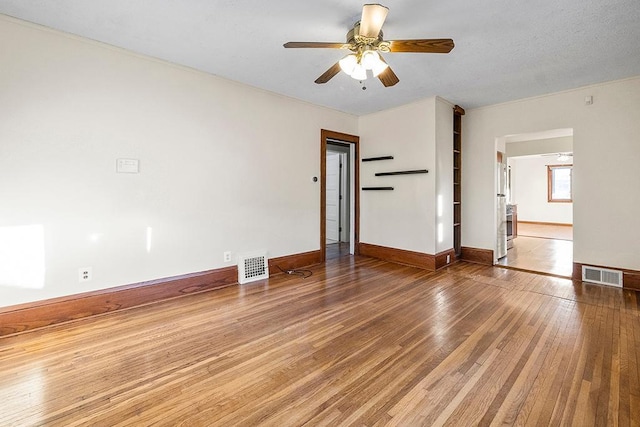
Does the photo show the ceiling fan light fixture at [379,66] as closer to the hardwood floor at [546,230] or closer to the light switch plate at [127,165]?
the light switch plate at [127,165]

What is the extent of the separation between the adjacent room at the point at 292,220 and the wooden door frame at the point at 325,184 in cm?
10

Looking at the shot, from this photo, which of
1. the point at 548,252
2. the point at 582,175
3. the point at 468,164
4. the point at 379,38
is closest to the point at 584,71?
the point at 582,175

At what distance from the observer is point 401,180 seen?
4.80 meters

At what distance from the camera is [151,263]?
312cm

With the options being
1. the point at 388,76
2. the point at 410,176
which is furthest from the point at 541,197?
the point at 388,76

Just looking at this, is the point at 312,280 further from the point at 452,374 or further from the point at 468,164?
the point at 468,164

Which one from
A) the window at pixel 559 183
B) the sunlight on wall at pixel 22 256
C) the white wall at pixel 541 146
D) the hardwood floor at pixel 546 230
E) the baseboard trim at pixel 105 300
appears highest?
the white wall at pixel 541 146

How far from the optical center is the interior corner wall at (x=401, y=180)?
4410mm

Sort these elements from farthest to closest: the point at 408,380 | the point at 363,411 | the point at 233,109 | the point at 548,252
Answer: the point at 548,252, the point at 233,109, the point at 408,380, the point at 363,411

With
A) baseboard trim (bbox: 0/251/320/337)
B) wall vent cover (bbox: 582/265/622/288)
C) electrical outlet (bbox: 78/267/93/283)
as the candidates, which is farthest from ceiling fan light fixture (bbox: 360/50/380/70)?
wall vent cover (bbox: 582/265/622/288)

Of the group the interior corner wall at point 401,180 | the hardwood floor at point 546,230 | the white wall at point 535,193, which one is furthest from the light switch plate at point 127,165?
the white wall at point 535,193

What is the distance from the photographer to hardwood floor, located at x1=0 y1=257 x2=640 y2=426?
5.06ft

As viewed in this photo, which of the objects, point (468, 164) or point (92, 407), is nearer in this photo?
point (92, 407)

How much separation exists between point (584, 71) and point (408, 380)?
3.99 m
